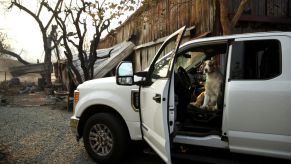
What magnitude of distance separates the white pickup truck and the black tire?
0.6 inches

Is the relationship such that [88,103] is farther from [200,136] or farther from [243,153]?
[243,153]

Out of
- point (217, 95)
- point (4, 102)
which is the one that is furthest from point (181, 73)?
point (4, 102)

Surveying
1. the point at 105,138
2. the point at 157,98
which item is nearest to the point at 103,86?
the point at 105,138

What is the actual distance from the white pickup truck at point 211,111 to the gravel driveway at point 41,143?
86cm

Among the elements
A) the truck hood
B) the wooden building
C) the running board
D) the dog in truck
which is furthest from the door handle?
the wooden building

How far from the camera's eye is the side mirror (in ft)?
16.2

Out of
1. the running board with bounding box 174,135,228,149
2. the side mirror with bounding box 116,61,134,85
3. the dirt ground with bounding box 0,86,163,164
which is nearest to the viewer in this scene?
the running board with bounding box 174,135,228,149

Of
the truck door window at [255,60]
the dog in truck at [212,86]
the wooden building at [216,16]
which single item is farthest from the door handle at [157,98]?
the wooden building at [216,16]

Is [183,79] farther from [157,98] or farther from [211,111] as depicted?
[157,98]

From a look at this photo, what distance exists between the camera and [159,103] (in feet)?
13.3

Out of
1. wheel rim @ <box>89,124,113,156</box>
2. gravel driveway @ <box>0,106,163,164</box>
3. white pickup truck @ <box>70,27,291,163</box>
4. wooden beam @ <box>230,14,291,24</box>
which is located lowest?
gravel driveway @ <box>0,106,163,164</box>

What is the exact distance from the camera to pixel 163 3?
13453 mm

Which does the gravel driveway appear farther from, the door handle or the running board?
the door handle

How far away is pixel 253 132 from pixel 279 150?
1.13 ft
